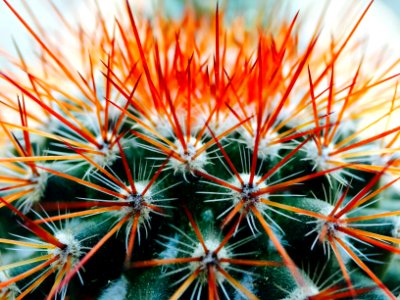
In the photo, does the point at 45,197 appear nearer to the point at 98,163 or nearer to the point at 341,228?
the point at 98,163

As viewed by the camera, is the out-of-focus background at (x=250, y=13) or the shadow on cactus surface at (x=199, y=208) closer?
the shadow on cactus surface at (x=199, y=208)

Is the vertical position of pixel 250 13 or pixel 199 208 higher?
pixel 250 13

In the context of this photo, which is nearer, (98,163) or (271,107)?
(98,163)

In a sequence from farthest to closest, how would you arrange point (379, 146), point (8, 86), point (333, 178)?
point (8, 86), point (379, 146), point (333, 178)

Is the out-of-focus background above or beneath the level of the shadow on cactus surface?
above

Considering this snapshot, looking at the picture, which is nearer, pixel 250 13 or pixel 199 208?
pixel 199 208

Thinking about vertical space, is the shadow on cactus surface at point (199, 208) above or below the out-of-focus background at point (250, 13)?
below

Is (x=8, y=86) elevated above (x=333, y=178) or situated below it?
above

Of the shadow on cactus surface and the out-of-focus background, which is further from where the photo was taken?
the out-of-focus background

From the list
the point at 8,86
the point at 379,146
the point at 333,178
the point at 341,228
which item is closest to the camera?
the point at 341,228

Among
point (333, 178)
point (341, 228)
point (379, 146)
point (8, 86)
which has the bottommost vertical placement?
point (341, 228)

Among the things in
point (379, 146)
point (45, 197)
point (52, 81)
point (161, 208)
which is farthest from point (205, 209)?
point (52, 81)
